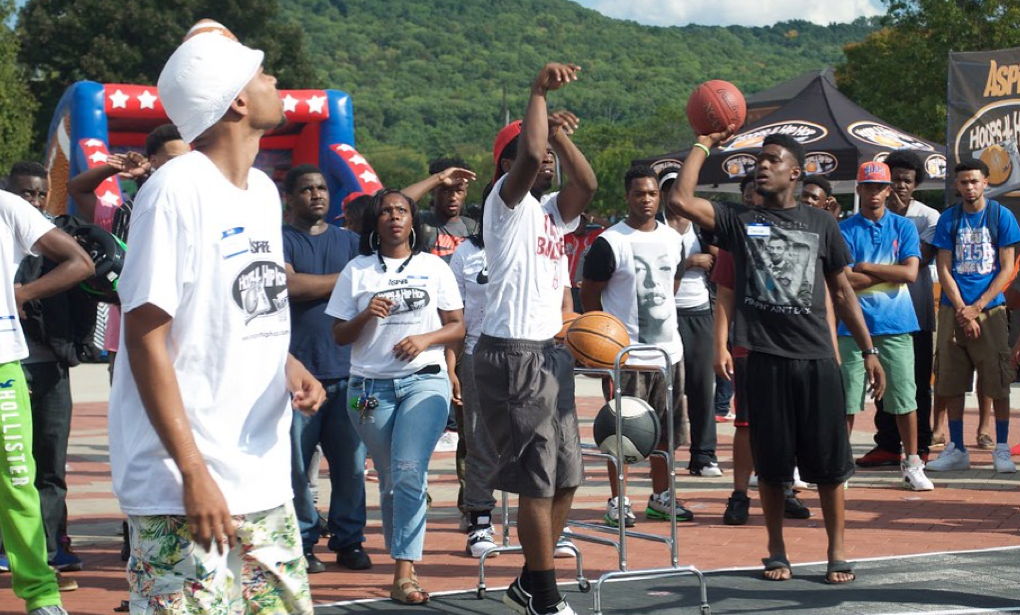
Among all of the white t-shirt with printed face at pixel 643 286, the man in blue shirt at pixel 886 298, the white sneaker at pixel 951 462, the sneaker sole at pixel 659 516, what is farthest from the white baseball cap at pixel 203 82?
the white sneaker at pixel 951 462

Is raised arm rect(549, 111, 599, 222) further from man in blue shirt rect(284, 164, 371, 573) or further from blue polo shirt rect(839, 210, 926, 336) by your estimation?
blue polo shirt rect(839, 210, 926, 336)

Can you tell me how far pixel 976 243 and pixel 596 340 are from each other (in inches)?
172

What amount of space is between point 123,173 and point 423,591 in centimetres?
262

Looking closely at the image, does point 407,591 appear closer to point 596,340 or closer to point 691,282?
point 596,340

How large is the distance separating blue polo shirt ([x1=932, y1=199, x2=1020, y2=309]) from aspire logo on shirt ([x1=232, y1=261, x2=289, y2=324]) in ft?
25.6

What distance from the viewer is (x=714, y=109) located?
6559mm

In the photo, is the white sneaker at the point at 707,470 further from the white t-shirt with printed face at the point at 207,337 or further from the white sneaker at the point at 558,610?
the white t-shirt with printed face at the point at 207,337

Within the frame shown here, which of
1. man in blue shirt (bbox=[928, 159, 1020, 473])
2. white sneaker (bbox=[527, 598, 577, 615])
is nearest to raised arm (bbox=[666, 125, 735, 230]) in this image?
white sneaker (bbox=[527, 598, 577, 615])

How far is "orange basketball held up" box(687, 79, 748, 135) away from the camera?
6.52 meters

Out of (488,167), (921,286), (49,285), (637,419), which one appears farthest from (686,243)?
(488,167)

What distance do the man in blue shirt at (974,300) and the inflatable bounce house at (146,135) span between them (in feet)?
35.3

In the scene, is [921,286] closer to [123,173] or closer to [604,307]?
[604,307]

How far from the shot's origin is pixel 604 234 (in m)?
8.25

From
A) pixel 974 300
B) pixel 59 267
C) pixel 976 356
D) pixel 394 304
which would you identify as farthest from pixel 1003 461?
pixel 59 267
